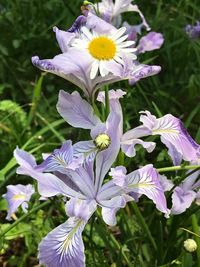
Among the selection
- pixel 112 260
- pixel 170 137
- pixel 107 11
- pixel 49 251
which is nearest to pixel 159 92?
pixel 107 11

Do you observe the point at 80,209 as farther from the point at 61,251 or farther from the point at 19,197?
the point at 19,197

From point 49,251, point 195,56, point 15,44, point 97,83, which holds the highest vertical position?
point 97,83

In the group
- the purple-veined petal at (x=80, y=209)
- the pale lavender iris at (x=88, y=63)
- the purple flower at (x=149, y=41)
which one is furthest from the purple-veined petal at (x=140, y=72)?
Result: the purple flower at (x=149, y=41)

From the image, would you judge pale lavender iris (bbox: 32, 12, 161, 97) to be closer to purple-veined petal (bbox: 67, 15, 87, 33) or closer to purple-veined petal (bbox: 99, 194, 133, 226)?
purple-veined petal (bbox: 67, 15, 87, 33)

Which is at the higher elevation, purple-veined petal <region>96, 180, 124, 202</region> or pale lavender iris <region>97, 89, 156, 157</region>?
pale lavender iris <region>97, 89, 156, 157</region>

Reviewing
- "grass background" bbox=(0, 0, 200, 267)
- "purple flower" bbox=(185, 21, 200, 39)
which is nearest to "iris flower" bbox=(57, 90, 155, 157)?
"grass background" bbox=(0, 0, 200, 267)

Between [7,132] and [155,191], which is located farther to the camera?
[7,132]

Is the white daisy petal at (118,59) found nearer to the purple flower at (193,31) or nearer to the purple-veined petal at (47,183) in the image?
the purple-veined petal at (47,183)

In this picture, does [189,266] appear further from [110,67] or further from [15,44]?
[15,44]
